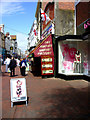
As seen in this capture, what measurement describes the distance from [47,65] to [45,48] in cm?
135

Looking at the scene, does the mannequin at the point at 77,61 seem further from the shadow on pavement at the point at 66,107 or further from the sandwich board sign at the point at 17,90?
the sandwich board sign at the point at 17,90

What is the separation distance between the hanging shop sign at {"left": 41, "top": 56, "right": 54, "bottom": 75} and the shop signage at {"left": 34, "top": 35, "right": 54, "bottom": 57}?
0.40m

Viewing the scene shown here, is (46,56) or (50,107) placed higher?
(46,56)

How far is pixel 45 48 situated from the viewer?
11.9 metres

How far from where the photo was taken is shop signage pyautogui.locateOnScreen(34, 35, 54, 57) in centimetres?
1175

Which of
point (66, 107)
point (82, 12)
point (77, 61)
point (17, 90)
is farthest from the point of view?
point (77, 61)

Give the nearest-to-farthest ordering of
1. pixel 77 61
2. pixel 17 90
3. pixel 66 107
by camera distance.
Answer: pixel 66 107 → pixel 17 90 → pixel 77 61

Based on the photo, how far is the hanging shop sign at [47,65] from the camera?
1190 centimetres

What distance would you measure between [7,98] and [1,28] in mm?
55344

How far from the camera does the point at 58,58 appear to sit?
40.4 ft

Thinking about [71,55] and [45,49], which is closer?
[45,49]

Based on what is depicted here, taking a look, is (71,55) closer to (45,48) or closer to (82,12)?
(45,48)

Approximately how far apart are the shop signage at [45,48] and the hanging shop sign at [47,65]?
40 centimetres

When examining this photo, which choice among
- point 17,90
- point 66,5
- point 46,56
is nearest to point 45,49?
point 46,56
